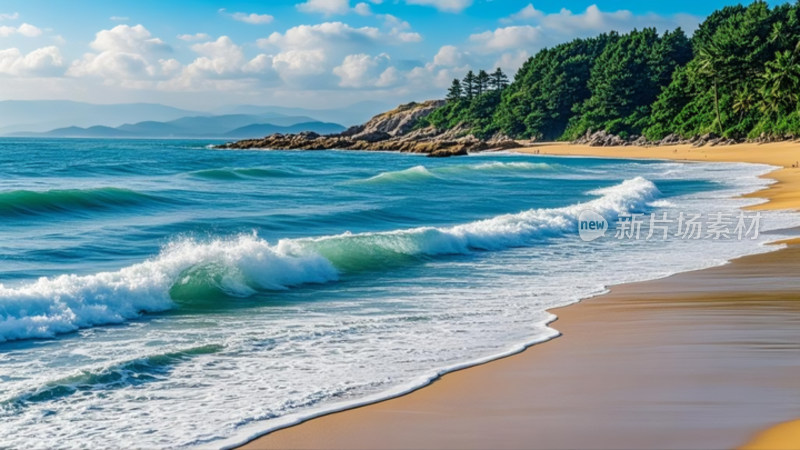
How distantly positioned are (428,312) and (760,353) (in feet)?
12.2

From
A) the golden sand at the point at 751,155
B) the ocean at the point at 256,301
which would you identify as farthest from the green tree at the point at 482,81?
the ocean at the point at 256,301

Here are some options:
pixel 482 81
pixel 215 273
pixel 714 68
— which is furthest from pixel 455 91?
pixel 215 273

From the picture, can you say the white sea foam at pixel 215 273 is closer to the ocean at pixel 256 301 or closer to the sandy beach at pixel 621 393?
the ocean at pixel 256 301

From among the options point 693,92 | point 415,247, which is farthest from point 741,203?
point 693,92

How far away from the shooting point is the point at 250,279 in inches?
452

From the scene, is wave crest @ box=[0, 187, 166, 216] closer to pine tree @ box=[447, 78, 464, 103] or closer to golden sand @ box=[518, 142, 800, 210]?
golden sand @ box=[518, 142, 800, 210]

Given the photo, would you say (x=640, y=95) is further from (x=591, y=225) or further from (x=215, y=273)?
(x=215, y=273)

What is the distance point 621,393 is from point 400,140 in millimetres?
111714

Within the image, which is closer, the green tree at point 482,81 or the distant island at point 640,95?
the distant island at point 640,95

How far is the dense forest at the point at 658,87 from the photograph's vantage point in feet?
230

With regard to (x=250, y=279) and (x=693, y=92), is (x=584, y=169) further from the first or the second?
(x=250, y=279)

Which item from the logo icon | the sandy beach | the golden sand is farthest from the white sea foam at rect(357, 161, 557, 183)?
the sandy beach

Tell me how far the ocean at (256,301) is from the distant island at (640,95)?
4984cm

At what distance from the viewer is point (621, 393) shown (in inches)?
227
